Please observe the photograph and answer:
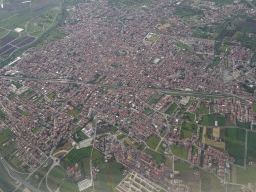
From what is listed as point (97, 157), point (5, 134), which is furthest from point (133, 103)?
point (5, 134)

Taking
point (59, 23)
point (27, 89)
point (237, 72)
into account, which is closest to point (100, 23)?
point (59, 23)

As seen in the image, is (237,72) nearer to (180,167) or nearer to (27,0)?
(180,167)

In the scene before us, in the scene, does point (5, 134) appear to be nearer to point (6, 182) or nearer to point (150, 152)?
point (6, 182)

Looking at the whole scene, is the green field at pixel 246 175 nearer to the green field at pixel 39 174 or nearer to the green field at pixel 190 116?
the green field at pixel 190 116

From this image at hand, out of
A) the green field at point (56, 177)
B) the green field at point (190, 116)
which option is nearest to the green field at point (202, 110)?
the green field at point (190, 116)

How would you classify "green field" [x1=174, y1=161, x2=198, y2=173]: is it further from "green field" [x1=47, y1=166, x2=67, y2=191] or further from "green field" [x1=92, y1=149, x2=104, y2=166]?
"green field" [x1=47, y1=166, x2=67, y2=191]

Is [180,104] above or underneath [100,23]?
underneath
